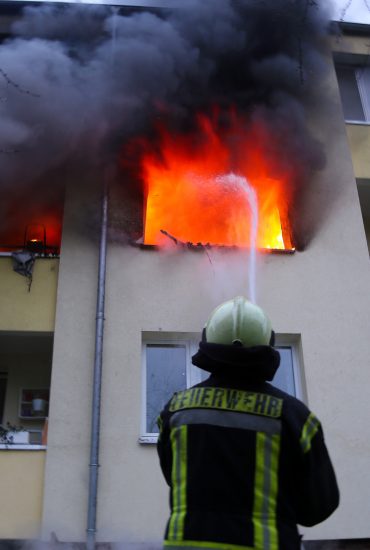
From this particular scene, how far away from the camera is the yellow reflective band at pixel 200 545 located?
180cm

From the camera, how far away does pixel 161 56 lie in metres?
7.33

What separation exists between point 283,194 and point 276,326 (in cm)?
188

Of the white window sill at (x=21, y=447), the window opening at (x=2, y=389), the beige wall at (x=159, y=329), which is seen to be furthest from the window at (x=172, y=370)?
the window opening at (x=2, y=389)

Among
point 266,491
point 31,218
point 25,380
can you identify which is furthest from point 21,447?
point 266,491

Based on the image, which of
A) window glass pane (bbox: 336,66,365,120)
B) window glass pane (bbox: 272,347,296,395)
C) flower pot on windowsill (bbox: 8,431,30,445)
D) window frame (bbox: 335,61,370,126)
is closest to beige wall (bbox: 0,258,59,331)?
flower pot on windowsill (bbox: 8,431,30,445)

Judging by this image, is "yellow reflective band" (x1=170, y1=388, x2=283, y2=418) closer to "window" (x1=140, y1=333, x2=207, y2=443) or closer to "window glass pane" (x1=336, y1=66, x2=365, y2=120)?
"window" (x1=140, y1=333, x2=207, y2=443)

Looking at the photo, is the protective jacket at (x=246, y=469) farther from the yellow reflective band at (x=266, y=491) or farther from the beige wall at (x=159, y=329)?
the beige wall at (x=159, y=329)

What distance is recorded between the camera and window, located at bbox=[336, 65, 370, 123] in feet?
27.1

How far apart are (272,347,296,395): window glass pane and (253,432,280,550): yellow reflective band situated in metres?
4.12

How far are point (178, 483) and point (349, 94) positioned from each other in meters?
7.78

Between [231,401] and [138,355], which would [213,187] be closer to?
[138,355]

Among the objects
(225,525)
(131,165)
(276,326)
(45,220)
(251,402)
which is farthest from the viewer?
A: (45,220)

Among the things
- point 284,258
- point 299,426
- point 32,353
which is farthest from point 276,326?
point 299,426

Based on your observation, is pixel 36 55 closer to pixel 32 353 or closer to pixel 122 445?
pixel 32 353
